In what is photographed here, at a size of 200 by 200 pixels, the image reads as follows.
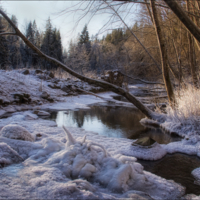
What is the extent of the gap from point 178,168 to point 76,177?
68.5 inches

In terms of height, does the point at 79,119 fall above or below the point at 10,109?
below

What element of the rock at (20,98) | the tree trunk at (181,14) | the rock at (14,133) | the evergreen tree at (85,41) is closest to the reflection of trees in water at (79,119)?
the rock at (14,133)

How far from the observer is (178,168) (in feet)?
8.61

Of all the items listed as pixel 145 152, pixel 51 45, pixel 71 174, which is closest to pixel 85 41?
pixel 51 45

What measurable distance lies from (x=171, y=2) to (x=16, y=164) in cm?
262

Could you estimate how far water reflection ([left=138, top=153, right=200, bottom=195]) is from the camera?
2.15 meters

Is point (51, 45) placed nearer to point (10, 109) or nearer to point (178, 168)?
point (10, 109)

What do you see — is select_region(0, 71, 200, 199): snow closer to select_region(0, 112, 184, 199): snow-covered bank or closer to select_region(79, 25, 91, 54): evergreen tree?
select_region(0, 112, 184, 199): snow-covered bank

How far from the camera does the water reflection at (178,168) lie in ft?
7.04

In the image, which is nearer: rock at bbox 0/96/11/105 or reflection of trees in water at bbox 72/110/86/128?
reflection of trees in water at bbox 72/110/86/128

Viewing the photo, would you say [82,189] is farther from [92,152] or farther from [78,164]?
[92,152]

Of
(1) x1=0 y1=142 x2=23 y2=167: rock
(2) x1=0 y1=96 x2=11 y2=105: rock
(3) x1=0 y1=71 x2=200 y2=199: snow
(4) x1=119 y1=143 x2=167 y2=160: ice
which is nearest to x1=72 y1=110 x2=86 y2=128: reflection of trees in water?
(4) x1=119 y1=143 x2=167 y2=160: ice

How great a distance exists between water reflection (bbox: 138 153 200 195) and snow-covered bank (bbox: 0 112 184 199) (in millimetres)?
187

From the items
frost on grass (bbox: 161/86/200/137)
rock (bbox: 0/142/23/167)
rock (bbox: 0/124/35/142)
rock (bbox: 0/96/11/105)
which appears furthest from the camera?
rock (bbox: 0/96/11/105)
